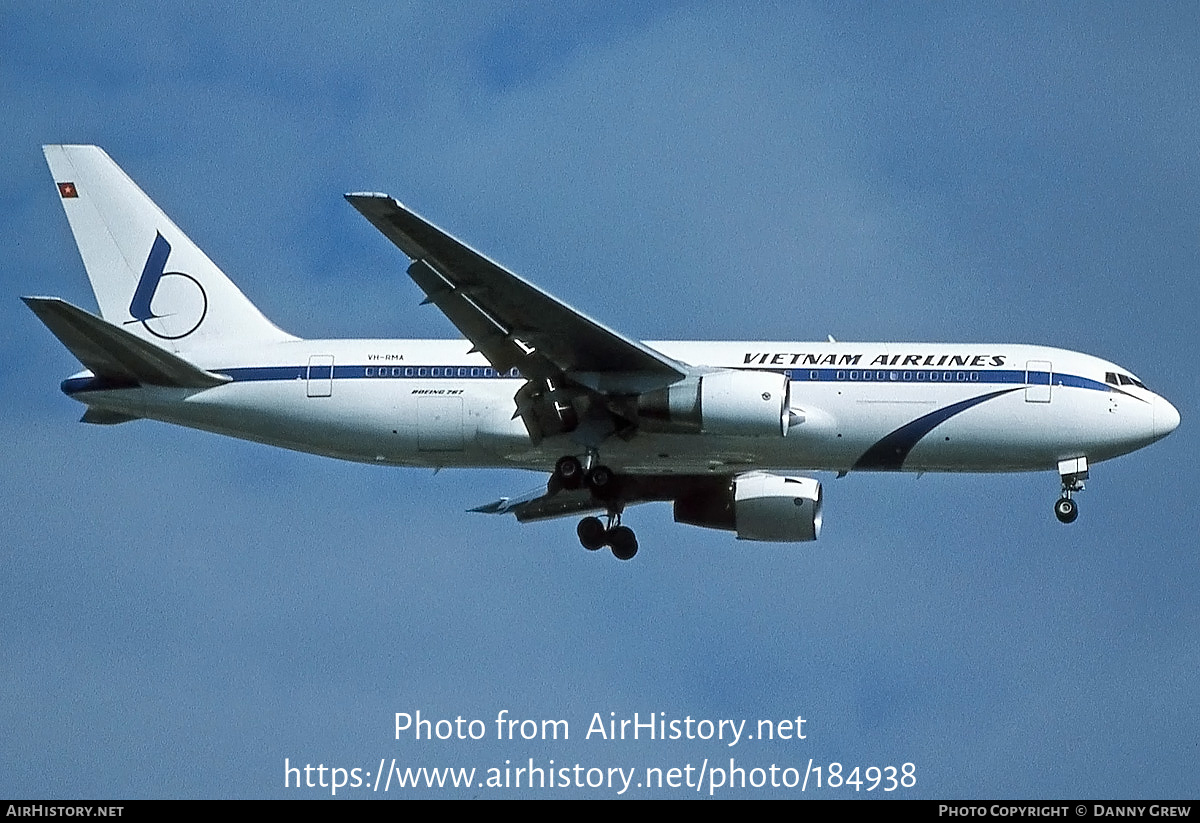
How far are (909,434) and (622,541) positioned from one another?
22.2ft

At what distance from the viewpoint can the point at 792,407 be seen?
3978 centimetres

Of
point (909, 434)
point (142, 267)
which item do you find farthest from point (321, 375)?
point (909, 434)

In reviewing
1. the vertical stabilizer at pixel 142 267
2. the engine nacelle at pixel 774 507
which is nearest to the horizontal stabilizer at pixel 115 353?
the vertical stabilizer at pixel 142 267

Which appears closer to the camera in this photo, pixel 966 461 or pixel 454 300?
pixel 454 300

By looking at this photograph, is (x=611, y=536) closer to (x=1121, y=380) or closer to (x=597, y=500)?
(x=597, y=500)

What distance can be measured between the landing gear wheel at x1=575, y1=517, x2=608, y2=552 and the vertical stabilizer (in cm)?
726

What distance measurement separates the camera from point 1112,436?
40.2m

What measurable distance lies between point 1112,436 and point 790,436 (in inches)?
250

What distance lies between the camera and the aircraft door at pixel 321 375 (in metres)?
40.5

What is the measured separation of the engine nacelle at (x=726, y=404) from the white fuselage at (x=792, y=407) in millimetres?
767

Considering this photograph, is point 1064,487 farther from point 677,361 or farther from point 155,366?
point 155,366
